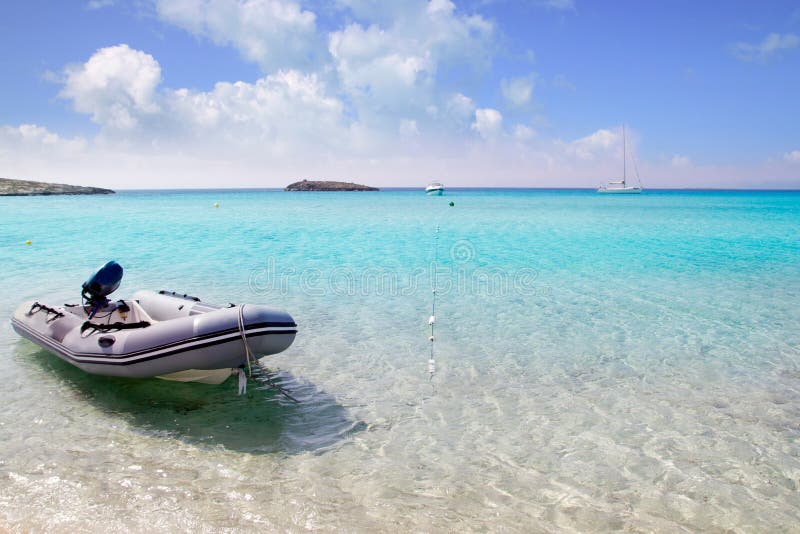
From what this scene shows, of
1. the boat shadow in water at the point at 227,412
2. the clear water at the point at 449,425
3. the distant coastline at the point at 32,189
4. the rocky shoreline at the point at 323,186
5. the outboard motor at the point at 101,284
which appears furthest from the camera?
the rocky shoreline at the point at 323,186

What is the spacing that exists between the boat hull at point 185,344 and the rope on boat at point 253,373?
0.12 feet

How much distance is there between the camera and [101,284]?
6770 mm

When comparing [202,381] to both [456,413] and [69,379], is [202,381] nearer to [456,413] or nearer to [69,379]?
[69,379]

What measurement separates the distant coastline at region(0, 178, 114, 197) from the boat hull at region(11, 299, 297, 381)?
99.9m

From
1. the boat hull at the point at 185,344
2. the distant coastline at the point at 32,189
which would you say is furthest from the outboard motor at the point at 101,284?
the distant coastline at the point at 32,189

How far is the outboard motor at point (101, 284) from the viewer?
6.75 metres

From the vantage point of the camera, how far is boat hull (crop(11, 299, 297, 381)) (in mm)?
5457

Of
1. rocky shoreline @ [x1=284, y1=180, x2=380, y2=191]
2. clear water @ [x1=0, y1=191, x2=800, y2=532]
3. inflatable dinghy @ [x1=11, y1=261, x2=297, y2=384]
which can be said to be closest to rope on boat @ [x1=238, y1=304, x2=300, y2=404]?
inflatable dinghy @ [x1=11, y1=261, x2=297, y2=384]

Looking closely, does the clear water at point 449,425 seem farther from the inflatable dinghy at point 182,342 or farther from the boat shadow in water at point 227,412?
the inflatable dinghy at point 182,342

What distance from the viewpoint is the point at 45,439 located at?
192 inches

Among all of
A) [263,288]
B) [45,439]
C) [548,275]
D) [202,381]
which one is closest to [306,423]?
[202,381]

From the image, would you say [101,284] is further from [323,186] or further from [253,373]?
[323,186]

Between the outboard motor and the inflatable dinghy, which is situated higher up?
the outboard motor

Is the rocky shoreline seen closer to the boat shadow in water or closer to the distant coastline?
the distant coastline
